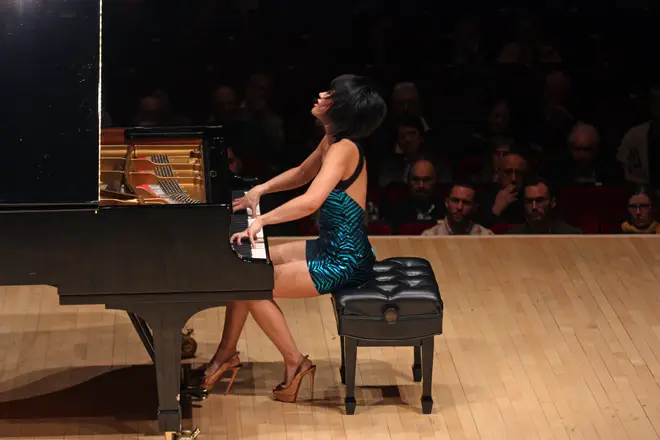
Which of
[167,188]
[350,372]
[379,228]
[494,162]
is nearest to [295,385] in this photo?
[350,372]

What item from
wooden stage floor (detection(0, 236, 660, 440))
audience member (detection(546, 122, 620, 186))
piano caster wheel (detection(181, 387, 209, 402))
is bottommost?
wooden stage floor (detection(0, 236, 660, 440))

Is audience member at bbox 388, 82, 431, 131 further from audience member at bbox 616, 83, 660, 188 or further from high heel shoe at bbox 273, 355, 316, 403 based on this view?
high heel shoe at bbox 273, 355, 316, 403

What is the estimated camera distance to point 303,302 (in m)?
5.55

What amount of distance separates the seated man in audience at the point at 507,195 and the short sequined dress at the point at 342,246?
6.05ft

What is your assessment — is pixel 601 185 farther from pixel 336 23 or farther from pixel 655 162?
pixel 336 23

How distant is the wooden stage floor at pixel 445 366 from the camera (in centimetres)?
447

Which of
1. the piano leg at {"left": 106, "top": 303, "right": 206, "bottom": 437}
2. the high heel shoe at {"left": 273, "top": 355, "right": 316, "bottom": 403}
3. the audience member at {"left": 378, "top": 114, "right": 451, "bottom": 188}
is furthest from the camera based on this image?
the audience member at {"left": 378, "top": 114, "right": 451, "bottom": 188}

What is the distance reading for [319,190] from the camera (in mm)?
4332

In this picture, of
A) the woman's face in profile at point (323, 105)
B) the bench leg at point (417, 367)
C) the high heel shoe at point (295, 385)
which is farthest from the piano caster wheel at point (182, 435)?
the woman's face in profile at point (323, 105)

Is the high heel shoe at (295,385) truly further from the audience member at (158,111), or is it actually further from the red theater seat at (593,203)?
A: the red theater seat at (593,203)

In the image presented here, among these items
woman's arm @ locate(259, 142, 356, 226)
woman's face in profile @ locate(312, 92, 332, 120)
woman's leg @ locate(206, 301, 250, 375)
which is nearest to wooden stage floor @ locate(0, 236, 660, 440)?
woman's leg @ locate(206, 301, 250, 375)

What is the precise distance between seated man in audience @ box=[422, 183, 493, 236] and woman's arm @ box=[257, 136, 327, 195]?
1.67 meters

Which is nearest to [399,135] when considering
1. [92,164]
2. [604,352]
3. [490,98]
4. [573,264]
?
[490,98]

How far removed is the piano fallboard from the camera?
3906 millimetres
